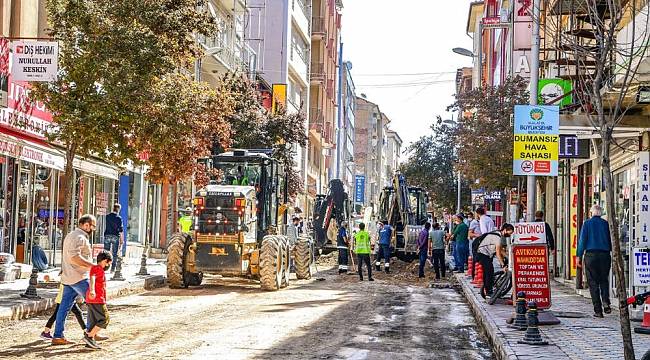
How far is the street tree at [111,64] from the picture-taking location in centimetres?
1873

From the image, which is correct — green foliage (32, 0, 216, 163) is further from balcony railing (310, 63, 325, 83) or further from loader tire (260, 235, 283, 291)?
balcony railing (310, 63, 325, 83)

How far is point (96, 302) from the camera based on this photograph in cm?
1277

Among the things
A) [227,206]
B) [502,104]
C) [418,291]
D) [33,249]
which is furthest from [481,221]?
[33,249]

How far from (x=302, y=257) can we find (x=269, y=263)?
17.1 ft

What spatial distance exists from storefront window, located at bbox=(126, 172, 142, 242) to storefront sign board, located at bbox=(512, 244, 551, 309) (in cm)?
2118

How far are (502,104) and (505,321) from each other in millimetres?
16492

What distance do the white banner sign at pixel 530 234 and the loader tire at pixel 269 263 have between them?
24.8 feet

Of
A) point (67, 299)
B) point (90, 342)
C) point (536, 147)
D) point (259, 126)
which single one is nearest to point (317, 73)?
point (259, 126)

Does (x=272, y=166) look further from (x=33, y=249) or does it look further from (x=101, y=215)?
(x=101, y=215)

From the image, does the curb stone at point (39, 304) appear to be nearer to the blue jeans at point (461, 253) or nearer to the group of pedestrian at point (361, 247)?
the group of pedestrian at point (361, 247)

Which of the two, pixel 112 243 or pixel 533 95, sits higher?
pixel 533 95

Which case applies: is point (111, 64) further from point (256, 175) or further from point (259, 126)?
point (259, 126)

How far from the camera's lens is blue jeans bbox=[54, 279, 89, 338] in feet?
41.5

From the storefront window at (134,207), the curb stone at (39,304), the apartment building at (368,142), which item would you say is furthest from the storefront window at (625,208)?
the apartment building at (368,142)
